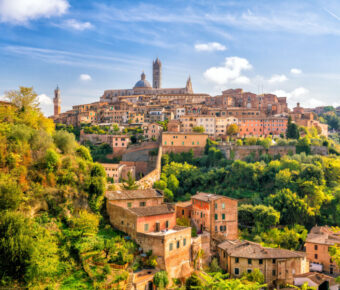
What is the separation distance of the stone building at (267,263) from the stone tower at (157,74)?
79.2 m

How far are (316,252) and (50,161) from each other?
23.7 metres

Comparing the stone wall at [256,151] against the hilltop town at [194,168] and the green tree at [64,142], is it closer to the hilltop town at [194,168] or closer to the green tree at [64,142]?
the hilltop town at [194,168]

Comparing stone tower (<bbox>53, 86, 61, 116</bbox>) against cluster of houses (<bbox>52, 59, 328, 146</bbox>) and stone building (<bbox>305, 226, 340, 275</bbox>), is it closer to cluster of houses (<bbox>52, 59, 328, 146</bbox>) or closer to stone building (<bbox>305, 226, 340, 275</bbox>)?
cluster of houses (<bbox>52, 59, 328, 146</bbox>)

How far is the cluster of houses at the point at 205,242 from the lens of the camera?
72.7ft

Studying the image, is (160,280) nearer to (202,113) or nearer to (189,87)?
(202,113)

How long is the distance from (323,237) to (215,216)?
10.2m

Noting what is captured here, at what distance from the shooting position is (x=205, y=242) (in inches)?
1038

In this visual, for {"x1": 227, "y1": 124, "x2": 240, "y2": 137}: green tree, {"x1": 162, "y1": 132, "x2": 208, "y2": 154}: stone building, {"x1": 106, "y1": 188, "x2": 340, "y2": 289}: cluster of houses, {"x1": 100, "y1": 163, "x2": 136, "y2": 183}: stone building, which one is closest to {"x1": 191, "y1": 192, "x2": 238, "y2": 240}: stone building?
{"x1": 106, "y1": 188, "x2": 340, "y2": 289}: cluster of houses

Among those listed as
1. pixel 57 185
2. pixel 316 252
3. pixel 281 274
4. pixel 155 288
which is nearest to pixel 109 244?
pixel 155 288

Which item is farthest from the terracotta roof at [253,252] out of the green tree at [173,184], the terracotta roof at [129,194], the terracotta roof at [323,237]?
the green tree at [173,184]

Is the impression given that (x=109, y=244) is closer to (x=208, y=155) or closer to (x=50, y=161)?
(x=50, y=161)

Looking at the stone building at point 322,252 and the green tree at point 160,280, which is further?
the stone building at point 322,252

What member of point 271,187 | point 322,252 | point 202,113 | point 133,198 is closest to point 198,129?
point 202,113

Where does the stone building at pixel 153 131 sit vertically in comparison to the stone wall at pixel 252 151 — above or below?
above
